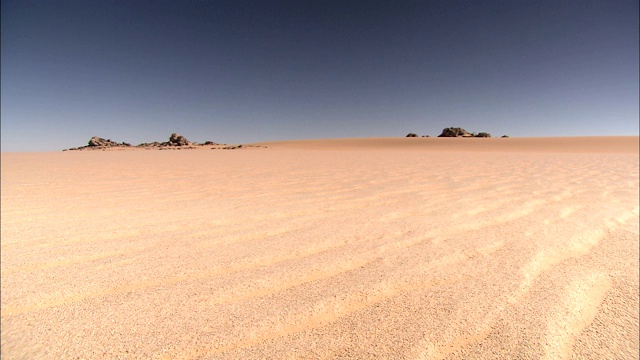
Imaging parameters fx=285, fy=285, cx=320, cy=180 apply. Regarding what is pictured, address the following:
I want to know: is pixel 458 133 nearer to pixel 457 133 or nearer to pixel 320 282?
pixel 457 133

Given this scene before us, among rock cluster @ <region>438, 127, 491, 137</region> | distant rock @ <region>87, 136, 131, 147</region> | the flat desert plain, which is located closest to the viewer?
the flat desert plain

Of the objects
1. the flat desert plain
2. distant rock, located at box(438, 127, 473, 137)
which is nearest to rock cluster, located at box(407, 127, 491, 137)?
distant rock, located at box(438, 127, 473, 137)

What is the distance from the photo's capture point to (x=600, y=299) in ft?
4.62

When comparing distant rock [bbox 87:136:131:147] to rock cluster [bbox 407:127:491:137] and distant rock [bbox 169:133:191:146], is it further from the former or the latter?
rock cluster [bbox 407:127:491:137]

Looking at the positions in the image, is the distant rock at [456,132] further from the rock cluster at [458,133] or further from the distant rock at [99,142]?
the distant rock at [99,142]

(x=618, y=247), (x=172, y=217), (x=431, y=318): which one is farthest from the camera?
(x=172, y=217)

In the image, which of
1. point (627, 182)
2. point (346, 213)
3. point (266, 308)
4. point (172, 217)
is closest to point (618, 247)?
point (346, 213)

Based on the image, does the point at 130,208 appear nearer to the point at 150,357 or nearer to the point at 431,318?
the point at 150,357

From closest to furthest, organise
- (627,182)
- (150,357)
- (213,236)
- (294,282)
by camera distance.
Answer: (150,357) → (294,282) → (213,236) → (627,182)

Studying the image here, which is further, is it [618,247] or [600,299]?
[618,247]

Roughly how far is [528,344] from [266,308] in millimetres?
1071

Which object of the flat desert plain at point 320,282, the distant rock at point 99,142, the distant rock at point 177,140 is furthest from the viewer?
the distant rock at point 177,140

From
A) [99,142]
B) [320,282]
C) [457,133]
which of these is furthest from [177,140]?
[457,133]

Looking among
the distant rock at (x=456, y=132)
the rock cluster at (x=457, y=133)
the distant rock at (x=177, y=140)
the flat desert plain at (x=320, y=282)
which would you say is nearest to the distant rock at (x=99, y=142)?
the distant rock at (x=177, y=140)
